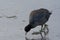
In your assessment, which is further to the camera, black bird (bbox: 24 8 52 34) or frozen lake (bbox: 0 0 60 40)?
frozen lake (bbox: 0 0 60 40)

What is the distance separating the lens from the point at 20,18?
4922 millimetres

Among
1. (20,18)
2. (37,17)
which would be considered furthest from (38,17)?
A: (20,18)

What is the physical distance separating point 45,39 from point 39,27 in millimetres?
383

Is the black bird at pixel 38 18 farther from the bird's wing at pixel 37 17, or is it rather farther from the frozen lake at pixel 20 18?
the frozen lake at pixel 20 18

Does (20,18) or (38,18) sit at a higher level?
(20,18)

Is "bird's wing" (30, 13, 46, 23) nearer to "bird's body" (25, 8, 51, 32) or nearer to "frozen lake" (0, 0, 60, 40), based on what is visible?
"bird's body" (25, 8, 51, 32)

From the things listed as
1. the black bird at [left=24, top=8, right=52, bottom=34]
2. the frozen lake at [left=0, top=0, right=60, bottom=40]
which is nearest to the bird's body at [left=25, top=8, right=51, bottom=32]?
the black bird at [left=24, top=8, right=52, bottom=34]

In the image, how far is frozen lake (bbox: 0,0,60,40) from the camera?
4211 millimetres

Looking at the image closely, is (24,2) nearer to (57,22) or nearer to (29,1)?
(29,1)

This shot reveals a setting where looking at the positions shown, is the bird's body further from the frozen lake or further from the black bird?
the frozen lake

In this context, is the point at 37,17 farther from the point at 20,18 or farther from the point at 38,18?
the point at 20,18

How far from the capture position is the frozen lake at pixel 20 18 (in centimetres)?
Answer: 421

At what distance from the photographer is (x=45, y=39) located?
4.08m

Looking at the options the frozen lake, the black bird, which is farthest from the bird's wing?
the frozen lake
